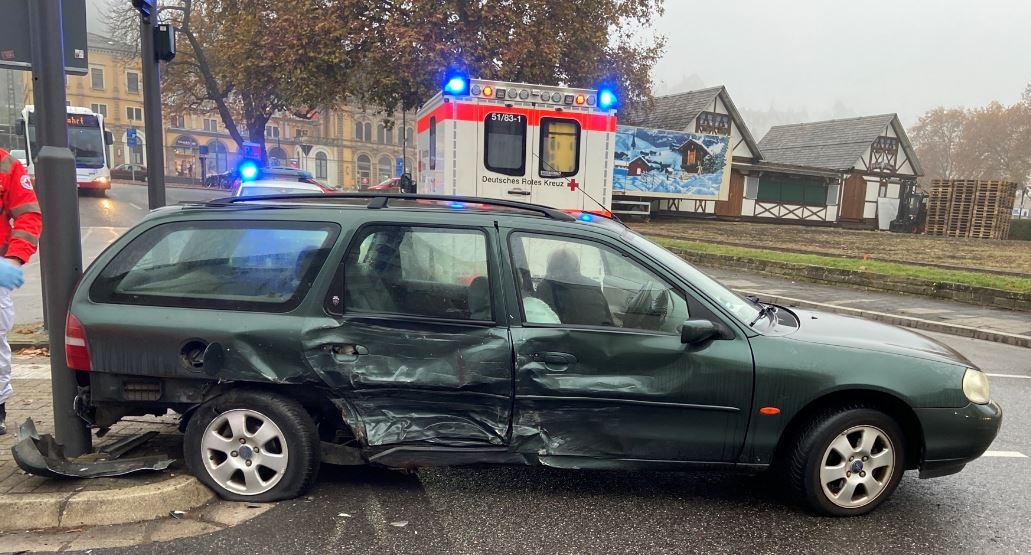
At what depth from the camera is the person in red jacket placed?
374 centimetres

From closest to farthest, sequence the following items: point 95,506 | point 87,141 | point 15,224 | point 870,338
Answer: point 95,506 → point 870,338 → point 15,224 → point 87,141

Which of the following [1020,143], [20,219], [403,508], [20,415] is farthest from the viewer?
[1020,143]

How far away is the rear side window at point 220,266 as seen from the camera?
3.46 meters

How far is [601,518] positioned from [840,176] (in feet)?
121

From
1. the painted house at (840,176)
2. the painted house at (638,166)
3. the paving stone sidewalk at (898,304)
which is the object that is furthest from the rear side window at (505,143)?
the painted house at (840,176)

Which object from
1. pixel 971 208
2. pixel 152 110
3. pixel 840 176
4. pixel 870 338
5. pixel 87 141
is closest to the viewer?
pixel 870 338

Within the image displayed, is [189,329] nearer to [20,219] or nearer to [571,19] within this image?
[20,219]

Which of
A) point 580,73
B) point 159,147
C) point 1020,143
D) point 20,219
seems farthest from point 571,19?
point 1020,143

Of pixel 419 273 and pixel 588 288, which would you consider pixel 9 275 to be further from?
pixel 588 288

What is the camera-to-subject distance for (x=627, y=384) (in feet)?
11.0

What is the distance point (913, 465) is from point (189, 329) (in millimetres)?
3802

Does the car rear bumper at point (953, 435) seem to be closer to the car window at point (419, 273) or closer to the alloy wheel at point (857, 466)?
the alloy wheel at point (857, 466)

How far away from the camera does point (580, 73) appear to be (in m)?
21.5

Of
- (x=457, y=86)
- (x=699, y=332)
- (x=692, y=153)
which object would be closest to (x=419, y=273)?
(x=699, y=332)
